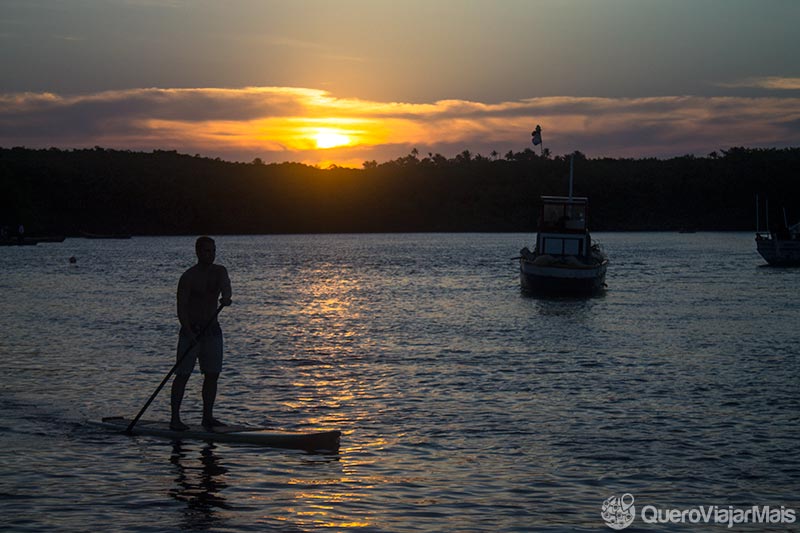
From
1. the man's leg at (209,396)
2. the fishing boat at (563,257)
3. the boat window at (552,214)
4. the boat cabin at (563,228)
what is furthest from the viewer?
the boat window at (552,214)

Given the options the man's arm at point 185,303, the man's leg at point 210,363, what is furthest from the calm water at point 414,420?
the man's arm at point 185,303

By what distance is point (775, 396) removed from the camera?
1773cm

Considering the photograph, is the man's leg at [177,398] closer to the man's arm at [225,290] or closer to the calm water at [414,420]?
the calm water at [414,420]

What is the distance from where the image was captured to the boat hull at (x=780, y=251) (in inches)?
2821

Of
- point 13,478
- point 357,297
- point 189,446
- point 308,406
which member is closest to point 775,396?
point 308,406

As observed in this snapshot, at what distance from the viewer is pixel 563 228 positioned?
1815 inches

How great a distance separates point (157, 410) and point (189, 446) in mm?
3215

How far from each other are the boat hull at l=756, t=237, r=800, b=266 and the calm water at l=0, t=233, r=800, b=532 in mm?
37554

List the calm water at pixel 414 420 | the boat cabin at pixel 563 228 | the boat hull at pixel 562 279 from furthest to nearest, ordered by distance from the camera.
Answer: the boat cabin at pixel 563 228, the boat hull at pixel 562 279, the calm water at pixel 414 420

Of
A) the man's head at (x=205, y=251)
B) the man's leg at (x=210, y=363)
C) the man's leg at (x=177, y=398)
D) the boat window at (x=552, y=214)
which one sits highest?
the boat window at (x=552, y=214)

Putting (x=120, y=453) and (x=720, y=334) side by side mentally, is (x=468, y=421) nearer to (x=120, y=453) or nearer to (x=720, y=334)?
(x=120, y=453)

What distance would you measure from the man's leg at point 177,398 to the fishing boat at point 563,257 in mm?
31418

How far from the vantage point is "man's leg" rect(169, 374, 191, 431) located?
13.1 meters

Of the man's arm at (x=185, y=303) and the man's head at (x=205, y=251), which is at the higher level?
the man's head at (x=205, y=251)
